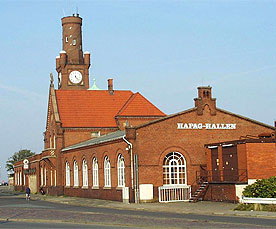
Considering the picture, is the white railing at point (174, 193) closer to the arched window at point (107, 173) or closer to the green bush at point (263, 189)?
the arched window at point (107, 173)

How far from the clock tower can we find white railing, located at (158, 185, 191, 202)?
3916cm

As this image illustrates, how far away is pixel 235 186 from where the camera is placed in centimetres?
3497

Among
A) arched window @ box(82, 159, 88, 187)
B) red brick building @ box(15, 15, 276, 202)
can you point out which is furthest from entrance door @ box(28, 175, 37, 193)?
arched window @ box(82, 159, 88, 187)

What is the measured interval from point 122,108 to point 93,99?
3.87m

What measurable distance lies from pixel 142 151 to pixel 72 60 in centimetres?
4116

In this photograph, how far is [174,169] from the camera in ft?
132

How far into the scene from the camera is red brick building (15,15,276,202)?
3928 cm

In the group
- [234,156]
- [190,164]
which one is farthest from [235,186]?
[190,164]

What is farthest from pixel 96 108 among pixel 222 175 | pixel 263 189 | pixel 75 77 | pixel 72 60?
pixel 263 189

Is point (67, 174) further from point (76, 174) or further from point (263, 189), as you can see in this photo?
point (263, 189)

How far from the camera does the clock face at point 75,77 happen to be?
76.1 m

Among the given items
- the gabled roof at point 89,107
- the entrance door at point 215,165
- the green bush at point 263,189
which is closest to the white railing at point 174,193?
the entrance door at point 215,165

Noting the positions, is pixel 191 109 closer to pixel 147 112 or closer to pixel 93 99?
pixel 147 112

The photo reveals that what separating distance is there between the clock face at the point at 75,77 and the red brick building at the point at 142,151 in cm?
1631
